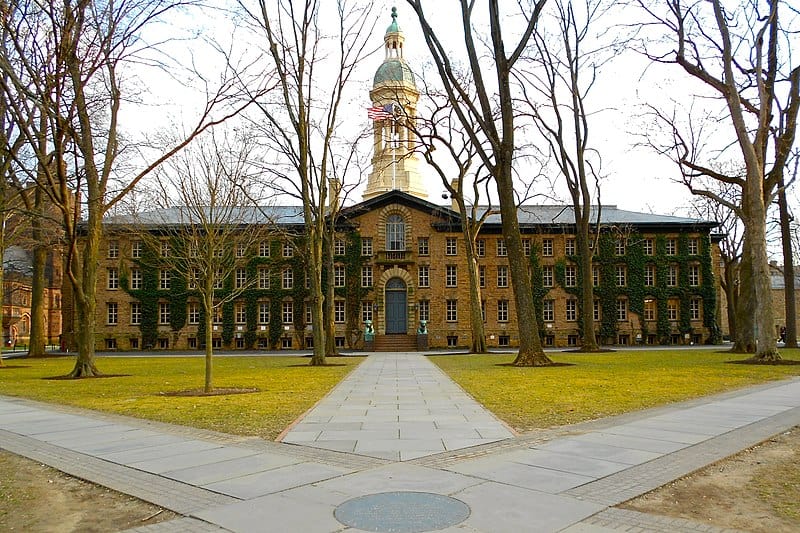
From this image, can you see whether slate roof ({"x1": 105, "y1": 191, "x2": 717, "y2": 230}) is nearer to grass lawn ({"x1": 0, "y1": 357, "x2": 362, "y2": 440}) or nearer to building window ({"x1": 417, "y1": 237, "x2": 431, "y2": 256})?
building window ({"x1": 417, "y1": 237, "x2": 431, "y2": 256})

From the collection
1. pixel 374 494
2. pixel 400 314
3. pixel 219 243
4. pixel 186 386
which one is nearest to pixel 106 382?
pixel 186 386

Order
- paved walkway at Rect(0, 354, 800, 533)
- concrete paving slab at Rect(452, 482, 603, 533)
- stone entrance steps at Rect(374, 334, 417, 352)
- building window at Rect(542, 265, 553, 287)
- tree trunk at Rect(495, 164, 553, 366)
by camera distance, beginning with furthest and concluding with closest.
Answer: building window at Rect(542, 265, 553, 287), stone entrance steps at Rect(374, 334, 417, 352), tree trunk at Rect(495, 164, 553, 366), paved walkway at Rect(0, 354, 800, 533), concrete paving slab at Rect(452, 482, 603, 533)

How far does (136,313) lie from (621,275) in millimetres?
37283

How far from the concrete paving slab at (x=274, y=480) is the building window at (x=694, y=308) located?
49149 millimetres

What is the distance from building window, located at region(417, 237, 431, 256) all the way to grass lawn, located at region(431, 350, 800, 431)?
25.4m

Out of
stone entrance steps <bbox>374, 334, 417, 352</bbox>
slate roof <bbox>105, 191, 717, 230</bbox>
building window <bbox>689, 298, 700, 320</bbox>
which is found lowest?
stone entrance steps <bbox>374, 334, 417, 352</bbox>

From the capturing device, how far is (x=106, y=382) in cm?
1966

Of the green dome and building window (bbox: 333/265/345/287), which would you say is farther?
the green dome

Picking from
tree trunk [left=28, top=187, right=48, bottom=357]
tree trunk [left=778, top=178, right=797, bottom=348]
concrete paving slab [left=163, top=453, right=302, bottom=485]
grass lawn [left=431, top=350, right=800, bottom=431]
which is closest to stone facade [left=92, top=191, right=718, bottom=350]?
tree trunk [left=778, top=178, right=797, bottom=348]

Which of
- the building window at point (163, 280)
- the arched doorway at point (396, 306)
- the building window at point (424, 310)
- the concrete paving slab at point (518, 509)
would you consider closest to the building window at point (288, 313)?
the arched doorway at point (396, 306)

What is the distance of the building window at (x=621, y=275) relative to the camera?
5081 cm

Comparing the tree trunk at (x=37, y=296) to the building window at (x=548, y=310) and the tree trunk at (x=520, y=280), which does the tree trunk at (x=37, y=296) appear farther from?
the building window at (x=548, y=310)

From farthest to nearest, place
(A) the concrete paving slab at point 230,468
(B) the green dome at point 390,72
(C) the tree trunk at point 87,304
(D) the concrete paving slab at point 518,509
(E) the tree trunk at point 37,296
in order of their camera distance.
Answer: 1. (B) the green dome at point 390,72
2. (E) the tree trunk at point 37,296
3. (C) the tree trunk at point 87,304
4. (A) the concrete paving slab at point 230,468
5. (D) the concrete paving slab at point 518,509

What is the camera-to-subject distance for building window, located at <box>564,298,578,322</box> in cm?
5038
